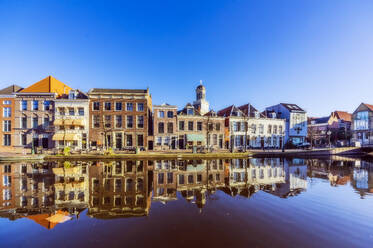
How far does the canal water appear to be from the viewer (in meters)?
5.30

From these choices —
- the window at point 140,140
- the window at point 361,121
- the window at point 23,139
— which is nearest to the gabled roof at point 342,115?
the window at point 361,121

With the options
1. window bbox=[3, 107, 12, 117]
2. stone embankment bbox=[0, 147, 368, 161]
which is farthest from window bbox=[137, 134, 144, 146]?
window bbox=[3, 107, 12, 117]

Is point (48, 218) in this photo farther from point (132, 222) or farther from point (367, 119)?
point (367, 119)

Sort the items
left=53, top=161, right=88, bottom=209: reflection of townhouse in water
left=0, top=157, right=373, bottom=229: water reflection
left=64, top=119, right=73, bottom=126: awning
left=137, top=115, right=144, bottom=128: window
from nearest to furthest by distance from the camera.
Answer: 1. left=0, top=157, right=373, bottom=229: water reflection
2. left=53, top=161, right=88, bottom=209: reflection of townhouse in water
3. left=64, top=119, right=73, bottom=126: awning
4. left=137, top=115, right=144, bottom=128: window

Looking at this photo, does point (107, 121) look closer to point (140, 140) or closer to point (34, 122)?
point (140, 140)

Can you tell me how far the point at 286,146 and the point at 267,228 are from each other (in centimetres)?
4204

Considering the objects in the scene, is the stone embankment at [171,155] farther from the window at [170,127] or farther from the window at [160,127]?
the window at [160,127]

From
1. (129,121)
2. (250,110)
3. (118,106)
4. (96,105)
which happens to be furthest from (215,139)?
(96,105)

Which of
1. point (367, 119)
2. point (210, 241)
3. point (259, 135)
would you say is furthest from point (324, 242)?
point (367, 119)

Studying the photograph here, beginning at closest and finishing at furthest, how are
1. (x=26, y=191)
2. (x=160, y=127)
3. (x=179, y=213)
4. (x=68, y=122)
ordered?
(x=179, y=213), (x=26, y=191), (x=68, y=122), (x=160, y=127)

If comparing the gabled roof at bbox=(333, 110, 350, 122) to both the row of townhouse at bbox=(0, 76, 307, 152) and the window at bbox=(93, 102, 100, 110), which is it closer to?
the row of townhouse at bbox=(0, 76, 307, 152)

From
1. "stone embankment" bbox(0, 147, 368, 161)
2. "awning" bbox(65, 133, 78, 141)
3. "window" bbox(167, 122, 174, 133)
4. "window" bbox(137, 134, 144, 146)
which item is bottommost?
"stone embankment" bbox(0, 147, 368, 161)

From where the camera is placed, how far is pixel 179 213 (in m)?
7.26

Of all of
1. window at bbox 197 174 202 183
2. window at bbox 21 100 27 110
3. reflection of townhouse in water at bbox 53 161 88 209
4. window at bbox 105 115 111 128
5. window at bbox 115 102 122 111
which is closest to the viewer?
reflection of townhouse in water at bbox 53 161 88 209
